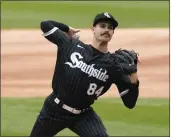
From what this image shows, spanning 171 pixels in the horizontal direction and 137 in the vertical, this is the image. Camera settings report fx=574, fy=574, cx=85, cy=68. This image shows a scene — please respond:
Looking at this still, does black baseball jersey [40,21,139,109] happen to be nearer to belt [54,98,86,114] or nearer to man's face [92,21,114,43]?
belt [54,98,86,114]

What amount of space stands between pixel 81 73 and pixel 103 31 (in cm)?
47

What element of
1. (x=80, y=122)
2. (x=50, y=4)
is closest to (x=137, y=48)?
(x=50, y=4)

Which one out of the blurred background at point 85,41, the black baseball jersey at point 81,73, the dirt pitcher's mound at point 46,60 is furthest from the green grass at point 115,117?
the black baseball jersey at point 81,73

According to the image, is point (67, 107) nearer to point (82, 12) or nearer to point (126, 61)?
point (126, 61)

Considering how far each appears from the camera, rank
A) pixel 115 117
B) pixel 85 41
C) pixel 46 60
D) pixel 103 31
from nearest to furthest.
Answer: pixel 103 31 < pixel 115 117 < pixel 46 60 < pixel 85 41

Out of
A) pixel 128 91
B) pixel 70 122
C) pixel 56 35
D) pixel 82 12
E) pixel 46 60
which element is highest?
pixel 82 12

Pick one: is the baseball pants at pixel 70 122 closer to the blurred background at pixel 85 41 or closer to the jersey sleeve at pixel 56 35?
the jersey sleeve at pixel 56 35

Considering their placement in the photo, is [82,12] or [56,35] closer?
[56,35]

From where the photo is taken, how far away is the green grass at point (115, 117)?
25.9ft

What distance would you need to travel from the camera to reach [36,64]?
10109mm

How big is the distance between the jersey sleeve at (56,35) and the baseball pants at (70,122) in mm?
595

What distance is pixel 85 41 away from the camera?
10.7 m

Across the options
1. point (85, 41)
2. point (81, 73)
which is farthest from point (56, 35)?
point (85, 41)

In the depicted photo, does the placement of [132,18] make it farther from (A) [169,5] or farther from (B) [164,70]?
(B) [164,70]
